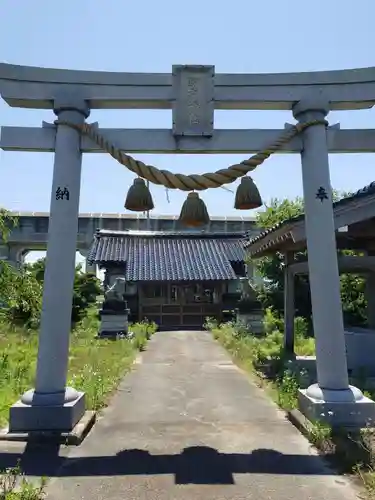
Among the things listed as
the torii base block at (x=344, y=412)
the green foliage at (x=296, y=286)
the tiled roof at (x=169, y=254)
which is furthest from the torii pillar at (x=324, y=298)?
the tiled roof at (x=169, y=254)

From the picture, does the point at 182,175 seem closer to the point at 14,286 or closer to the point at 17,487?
the point at 17,487

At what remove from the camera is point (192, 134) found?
5.25 meters

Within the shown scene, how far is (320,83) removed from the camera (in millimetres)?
5379

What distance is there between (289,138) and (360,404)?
3274 mm

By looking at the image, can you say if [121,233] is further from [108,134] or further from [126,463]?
[126,463]

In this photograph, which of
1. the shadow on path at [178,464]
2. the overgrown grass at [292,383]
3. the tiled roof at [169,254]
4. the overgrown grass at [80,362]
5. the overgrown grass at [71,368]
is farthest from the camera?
the tiled roof at [169,254]

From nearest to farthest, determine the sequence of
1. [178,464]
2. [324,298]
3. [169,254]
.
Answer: [178,464] < [324,298] < [169,254]

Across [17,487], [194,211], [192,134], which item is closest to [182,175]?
[194,211]

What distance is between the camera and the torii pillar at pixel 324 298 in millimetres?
4727

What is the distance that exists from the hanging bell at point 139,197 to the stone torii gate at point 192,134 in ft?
1.42

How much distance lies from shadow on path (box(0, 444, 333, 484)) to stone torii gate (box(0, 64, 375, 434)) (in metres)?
0.90

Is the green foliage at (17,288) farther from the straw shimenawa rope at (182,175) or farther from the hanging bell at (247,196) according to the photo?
the hanging bell at (247,196)

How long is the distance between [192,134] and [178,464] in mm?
3708

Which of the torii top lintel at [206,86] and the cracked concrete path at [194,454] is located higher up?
the torii top lintel at [206,86]
